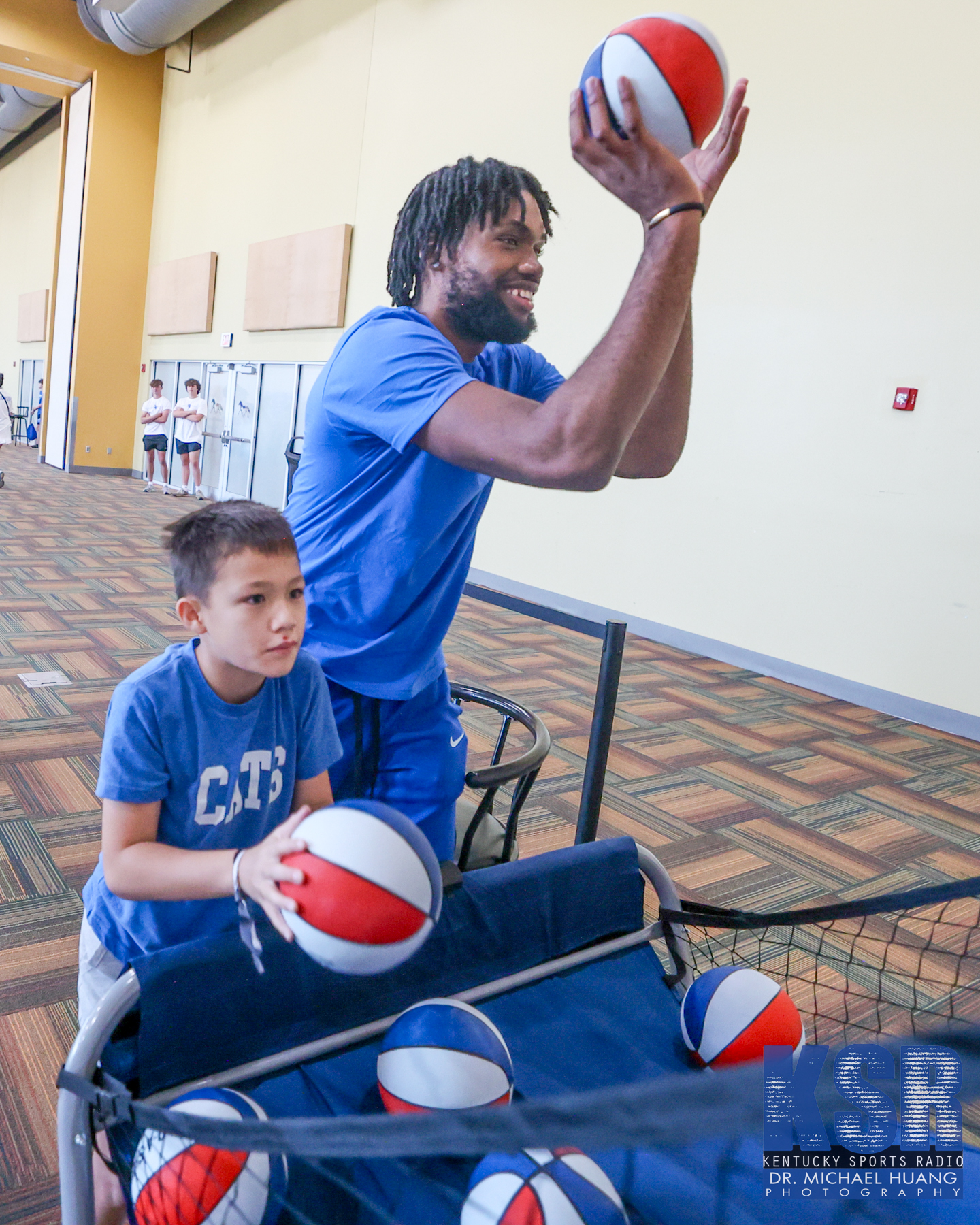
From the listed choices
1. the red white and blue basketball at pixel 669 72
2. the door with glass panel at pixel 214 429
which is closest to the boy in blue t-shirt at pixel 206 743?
the red white and blue basketball at pixel 669 72

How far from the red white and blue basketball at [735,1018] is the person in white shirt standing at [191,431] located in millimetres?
9868

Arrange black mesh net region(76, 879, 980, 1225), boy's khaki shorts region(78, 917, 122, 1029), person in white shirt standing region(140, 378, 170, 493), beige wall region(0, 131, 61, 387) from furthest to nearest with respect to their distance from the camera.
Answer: beige wall region(0, 131, 61, 387) < person in white shirt standing region(140, 378, 170, 493) < boy's khaki shorts region(78, 917, 122, 1029) < black mesh net region(76, 879, 980, 1225)

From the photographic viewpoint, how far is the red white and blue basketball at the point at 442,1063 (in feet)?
3.43

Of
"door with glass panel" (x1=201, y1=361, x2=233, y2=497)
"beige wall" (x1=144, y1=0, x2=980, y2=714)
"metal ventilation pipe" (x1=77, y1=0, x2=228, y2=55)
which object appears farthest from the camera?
"door with glass panel" (x1=201, y1=361, x2=233, y2=497)

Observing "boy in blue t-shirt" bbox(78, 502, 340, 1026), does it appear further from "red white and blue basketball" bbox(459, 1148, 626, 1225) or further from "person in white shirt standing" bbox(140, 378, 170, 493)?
"person in white shirt standing" bbox(140, 378, 170, 493)

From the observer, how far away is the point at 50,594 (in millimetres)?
4750

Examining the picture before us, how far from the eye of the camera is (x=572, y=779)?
3.02 metres

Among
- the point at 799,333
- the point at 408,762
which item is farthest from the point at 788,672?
the point at 408,762

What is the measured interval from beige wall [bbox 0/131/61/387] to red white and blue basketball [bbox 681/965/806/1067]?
50.8 feet

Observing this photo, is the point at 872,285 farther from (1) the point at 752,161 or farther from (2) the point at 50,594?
(2) the point at 50,594

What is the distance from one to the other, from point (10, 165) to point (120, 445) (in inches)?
348

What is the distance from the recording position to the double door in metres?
9.41

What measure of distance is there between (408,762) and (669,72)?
1.01 m

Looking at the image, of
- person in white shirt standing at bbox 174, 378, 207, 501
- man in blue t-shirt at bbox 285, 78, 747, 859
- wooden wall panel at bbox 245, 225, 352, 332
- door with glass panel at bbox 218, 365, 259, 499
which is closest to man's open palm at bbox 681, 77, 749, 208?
man in blue t-shirt at bbox 285, 78, 747, 859
